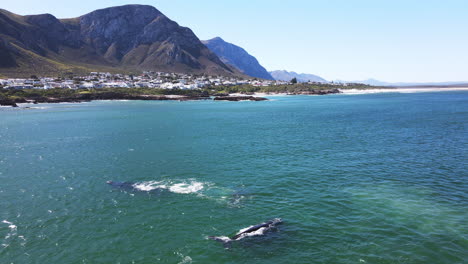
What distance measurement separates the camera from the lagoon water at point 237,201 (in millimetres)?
20625

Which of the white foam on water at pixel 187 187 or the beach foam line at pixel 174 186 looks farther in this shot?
the beach foam line at pixel 174 186

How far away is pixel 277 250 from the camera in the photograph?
67.1ft

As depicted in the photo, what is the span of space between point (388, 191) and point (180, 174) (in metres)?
25.2

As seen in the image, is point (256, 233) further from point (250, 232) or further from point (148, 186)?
point (148, 186)

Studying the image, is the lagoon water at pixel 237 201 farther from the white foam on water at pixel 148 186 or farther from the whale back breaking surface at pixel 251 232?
the whale back breaking surface at pixel 251 232

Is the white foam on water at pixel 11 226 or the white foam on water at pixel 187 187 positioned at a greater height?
the white foam on water at pixel 187 187

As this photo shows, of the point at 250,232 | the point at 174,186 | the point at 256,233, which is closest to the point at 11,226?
the point at 174,186

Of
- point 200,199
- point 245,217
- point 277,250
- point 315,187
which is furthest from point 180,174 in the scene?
point 277,250

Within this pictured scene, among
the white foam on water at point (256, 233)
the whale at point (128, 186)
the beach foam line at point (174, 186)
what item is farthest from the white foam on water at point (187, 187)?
A: the white foam on water at point (256, 233)

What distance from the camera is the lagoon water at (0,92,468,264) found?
67.7 feet

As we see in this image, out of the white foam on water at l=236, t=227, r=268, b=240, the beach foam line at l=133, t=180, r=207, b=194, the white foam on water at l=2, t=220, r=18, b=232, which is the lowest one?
the white foam on water at l=2, t=220, r=18, b=232

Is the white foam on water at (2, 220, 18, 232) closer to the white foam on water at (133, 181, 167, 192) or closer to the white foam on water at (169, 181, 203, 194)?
the white foam on water at (133, 181, 167, 192)

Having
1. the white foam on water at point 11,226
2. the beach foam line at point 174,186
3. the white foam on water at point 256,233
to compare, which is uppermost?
the beach foam line at point 174,186

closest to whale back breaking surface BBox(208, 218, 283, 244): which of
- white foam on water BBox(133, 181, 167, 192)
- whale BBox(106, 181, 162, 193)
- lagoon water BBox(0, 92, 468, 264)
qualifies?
lagoon water BBox(0, 92, 468, 264)
